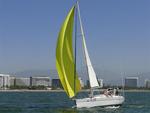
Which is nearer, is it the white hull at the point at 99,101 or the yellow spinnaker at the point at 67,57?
the yellow spinnaker at the point at 67,57

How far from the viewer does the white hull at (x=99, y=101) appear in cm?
5908

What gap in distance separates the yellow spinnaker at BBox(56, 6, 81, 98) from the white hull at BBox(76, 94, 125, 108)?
1.56 meters

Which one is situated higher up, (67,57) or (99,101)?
(67,57)

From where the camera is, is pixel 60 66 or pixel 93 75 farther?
pixel 93 75

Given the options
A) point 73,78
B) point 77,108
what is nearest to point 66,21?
point 73,78

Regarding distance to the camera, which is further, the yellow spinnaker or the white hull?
the white hull

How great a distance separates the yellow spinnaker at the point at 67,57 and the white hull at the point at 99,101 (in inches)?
61.3

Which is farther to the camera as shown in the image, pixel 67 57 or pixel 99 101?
pixel 99 101

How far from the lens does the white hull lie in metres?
59.1

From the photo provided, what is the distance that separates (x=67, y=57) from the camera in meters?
59.0

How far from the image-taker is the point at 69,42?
58938mm

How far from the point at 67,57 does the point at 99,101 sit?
671cm

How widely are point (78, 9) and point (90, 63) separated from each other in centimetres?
723

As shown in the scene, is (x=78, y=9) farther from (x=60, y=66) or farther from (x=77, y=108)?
(x=77, y=108)
